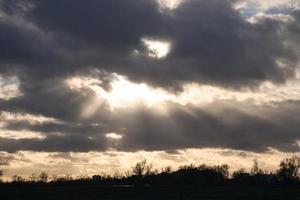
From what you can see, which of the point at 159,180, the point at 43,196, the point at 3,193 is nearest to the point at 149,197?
the point at 43,196

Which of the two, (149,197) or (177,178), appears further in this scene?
(177,178)

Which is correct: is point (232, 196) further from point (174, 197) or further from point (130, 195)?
point (130, 195)

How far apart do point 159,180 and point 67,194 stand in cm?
7251

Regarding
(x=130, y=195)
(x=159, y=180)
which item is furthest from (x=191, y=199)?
(x=159, y=180)

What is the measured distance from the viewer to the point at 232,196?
117312mm

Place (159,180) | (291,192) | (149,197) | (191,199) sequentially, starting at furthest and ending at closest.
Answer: (159,180), (291,192), (149,197), (191,199)

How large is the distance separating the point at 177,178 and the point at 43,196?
8362 cm

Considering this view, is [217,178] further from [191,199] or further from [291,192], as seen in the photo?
[191,199]

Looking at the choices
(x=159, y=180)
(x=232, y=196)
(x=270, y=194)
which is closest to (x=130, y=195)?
(x=232, y=196)

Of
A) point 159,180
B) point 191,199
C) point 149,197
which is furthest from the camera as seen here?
point 159,180

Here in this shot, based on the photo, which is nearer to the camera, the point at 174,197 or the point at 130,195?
the point at 174,197

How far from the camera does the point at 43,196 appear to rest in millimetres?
117562

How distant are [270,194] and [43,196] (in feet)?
172

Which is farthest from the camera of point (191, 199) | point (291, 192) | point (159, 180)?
point (159, 180)
